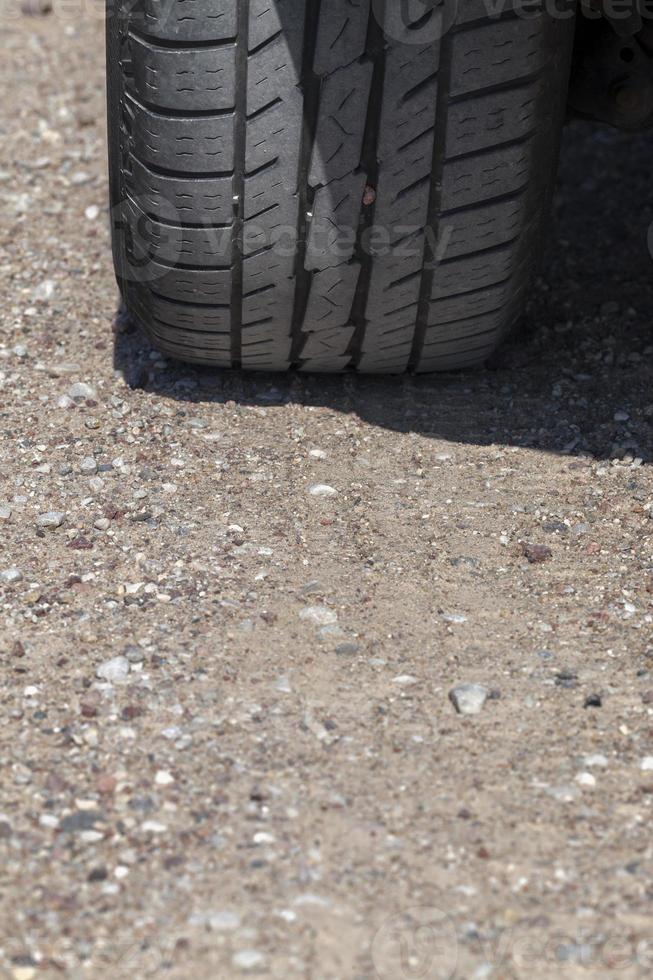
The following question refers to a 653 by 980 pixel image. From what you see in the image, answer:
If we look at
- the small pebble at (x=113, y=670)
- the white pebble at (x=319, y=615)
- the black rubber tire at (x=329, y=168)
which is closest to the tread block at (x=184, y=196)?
the black rubber tire at (x=329, y=168)

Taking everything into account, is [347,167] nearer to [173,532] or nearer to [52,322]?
[173,532]

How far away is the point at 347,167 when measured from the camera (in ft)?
7.54

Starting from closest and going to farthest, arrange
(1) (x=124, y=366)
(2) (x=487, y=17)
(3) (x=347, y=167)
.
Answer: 1. (2) (x=487, y=17)
2. (3) (x=347, y=167)
3. (1) (x=124, y=366)

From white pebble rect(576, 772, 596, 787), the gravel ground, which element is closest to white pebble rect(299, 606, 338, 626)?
the gravel ground

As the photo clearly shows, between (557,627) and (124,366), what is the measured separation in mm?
1206

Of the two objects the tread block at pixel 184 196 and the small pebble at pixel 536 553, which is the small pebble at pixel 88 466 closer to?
the tread block at pixel 184 196

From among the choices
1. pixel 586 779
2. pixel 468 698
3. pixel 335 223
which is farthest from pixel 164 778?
pixel 335 223

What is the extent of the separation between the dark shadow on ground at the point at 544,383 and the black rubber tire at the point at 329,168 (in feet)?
0.42

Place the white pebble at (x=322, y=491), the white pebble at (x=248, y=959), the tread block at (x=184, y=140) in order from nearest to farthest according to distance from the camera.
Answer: the white pebble at (x=248, y=959) → the tread block at (x=184, y=140) → the white pebble at (x=322, y=491)

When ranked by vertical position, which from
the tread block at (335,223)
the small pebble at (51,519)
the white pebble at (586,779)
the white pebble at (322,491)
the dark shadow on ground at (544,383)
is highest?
the tread block at (335,223)

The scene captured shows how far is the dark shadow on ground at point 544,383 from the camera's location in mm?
2680

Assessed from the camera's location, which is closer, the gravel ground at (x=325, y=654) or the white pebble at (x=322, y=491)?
the gravel ground at (x=325, y=654)

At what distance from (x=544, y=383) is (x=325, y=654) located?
3.35 feet

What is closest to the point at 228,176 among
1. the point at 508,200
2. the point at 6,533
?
the point at 508,200
